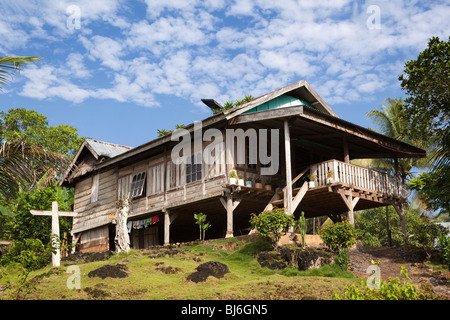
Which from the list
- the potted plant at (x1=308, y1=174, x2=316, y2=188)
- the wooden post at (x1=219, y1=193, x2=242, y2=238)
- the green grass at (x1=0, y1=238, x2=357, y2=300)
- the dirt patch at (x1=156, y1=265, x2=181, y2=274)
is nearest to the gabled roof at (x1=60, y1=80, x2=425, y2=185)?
the potted plant at (x1=308, y1=174, x2=316, y2=188)

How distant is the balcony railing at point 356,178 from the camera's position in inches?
728

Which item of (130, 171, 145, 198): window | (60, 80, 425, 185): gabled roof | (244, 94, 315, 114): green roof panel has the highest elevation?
(244, 94, 315, 114): green roof panel

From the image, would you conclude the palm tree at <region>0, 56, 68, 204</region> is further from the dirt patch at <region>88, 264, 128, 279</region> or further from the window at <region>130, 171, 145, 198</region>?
the window at <region>130, 171, 145, 198</region>

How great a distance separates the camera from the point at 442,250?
15.2 metres

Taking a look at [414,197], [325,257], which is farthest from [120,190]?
[414,197]

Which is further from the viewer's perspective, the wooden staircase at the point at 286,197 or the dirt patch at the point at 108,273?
the wooden staircase at the point at 286,197

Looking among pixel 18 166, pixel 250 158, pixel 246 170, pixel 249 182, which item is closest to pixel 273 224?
pixel 249 182

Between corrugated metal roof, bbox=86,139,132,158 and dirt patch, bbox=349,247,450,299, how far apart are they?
14089 mm

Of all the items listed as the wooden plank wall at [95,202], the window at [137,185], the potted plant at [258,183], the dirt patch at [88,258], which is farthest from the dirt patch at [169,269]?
the wooden plank wall at [95,202]

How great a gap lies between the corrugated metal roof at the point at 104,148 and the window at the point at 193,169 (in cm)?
631

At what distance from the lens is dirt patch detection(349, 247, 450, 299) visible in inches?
545

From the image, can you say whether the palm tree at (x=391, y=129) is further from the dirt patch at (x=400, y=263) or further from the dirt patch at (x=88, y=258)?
the dirt patch at (x=88, y=258)

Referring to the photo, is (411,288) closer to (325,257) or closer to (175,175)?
(325,257)

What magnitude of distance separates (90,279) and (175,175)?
10.0m
